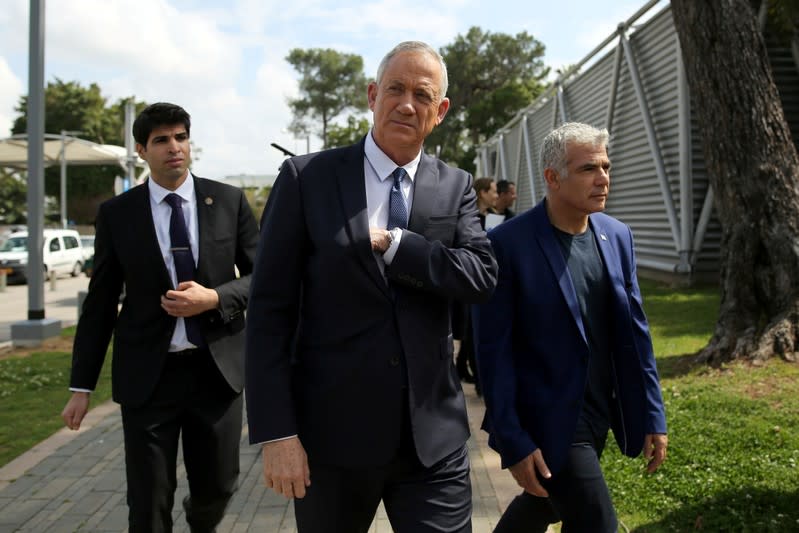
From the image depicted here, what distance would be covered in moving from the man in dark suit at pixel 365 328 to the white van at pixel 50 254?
26084 mm

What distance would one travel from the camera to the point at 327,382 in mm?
2285

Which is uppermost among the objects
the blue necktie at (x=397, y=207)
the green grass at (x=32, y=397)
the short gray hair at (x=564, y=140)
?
the short gray hair at (x=564, y=140)

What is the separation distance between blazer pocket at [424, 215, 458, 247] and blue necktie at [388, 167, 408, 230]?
78 millimetres

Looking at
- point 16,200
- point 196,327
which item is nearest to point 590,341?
point 196,327

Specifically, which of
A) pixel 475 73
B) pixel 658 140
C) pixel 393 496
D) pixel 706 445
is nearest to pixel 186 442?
pixel 393 496

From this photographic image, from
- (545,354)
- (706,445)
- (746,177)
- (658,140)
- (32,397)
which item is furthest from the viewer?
(658,140)

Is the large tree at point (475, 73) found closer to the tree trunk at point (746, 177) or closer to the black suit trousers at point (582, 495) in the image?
the tree trunk at point (746, 177)

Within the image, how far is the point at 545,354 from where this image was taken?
2820 millimetres

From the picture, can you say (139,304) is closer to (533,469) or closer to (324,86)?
(533,469)

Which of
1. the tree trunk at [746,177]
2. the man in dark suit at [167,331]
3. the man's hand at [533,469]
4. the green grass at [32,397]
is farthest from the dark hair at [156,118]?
the tree trunk at [746,177]

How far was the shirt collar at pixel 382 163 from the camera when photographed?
2.42m

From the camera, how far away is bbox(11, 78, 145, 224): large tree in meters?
63.4

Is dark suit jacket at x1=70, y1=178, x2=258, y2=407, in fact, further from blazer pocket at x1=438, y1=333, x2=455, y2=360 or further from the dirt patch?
the dirt patch

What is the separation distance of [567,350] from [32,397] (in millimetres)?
6982
